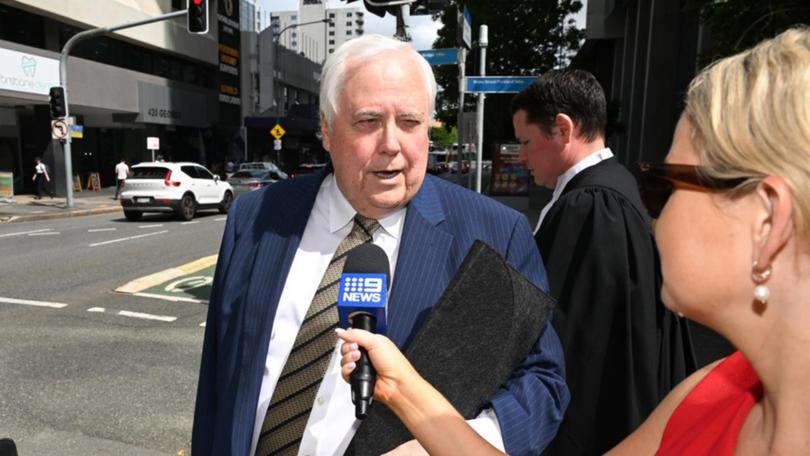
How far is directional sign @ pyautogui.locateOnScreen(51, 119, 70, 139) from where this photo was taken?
17516 mm

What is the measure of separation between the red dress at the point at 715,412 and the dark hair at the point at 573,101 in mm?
1643

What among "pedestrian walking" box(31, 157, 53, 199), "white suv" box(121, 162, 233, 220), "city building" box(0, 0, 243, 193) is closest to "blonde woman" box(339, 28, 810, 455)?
"white suv" box(121, 162, 233, 220)

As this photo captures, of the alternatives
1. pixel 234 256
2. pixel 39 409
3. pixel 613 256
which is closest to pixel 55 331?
pixel 39 409

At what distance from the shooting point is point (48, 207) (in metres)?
19.4

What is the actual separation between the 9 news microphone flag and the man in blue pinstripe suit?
0.45 ft

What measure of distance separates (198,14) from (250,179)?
323 inches

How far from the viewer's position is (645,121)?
13.9 m

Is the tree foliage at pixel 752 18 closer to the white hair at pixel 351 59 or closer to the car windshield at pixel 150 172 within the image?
the white hair at pixel 351 59

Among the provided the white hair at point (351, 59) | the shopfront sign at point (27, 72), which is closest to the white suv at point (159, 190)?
the shopfront sign at point (27, 72)

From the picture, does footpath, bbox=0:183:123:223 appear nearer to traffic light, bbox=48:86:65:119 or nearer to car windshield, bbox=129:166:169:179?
traffic light, bbox=48:86:65:119

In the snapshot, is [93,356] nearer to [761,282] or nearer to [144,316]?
[144,316]

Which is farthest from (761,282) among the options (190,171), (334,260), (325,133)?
(190,171)

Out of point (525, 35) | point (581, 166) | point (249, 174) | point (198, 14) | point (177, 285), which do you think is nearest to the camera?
point (581, 166)

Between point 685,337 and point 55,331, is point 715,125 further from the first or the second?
point 55,331
